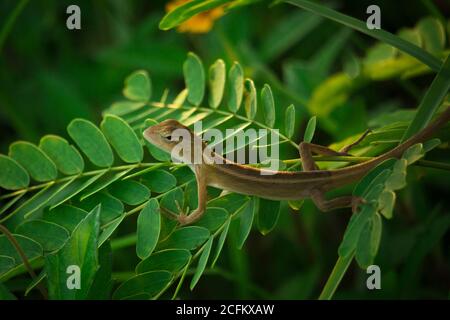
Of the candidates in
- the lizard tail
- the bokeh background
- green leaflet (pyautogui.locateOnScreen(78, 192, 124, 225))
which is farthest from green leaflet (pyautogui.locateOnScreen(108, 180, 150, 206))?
the bokeh background

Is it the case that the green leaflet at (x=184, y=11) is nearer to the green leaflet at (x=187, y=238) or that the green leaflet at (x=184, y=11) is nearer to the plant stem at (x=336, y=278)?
the green leaflet at (x=187, y=238)

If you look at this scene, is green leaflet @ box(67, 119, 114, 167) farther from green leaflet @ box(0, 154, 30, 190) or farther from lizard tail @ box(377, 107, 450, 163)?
lizard tail @ box(377, 107, 450, 163)

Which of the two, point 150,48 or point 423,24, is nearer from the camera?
point 423,24

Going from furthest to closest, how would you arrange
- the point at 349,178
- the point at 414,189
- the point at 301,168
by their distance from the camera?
the point at 414,189 < the point at 301,168 < the point at 349,178

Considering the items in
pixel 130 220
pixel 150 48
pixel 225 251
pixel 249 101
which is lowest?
pixel 225 251

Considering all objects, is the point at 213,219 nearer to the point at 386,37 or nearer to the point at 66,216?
the point at 66,216

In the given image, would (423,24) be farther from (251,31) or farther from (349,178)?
(251,31)

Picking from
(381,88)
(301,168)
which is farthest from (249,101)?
(381,88)
